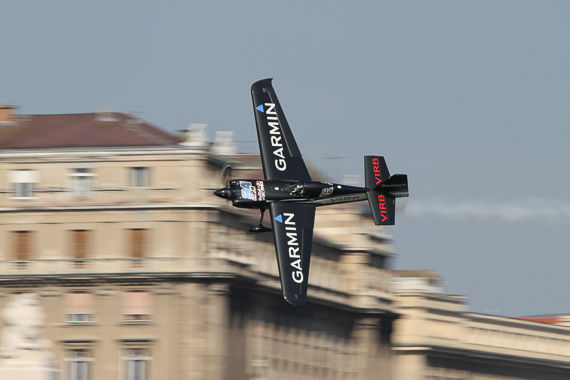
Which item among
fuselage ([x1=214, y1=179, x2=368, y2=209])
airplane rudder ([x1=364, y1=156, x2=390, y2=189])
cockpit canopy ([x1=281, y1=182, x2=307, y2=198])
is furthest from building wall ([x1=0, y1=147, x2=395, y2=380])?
cockpit canopy ([x1=281, y1=182, x2=307, y2=198])

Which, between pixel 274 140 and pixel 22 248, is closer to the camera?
pixel 274 140

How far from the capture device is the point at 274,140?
59344mm

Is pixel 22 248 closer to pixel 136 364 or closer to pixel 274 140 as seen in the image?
pixel 136 364

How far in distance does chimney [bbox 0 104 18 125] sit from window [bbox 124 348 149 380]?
20753mm

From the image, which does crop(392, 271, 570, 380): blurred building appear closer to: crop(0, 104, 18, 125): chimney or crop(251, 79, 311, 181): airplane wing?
crop(0, 104, 18, 125): chimney

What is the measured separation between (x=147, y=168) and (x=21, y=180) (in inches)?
351

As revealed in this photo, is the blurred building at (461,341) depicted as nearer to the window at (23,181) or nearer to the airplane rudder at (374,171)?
the window at (23,181)

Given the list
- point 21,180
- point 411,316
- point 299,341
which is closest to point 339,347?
point 299,341

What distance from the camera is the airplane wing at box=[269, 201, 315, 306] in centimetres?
5247

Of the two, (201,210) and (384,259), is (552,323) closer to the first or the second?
(384,259)

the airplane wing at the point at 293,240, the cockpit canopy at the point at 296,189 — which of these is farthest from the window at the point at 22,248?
the cockpit canopy at the point at 296,189

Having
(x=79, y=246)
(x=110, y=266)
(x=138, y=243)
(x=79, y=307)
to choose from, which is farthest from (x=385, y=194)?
(x=79, y=307)

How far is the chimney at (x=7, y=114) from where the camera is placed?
90.7m

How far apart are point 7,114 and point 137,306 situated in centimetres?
1940
